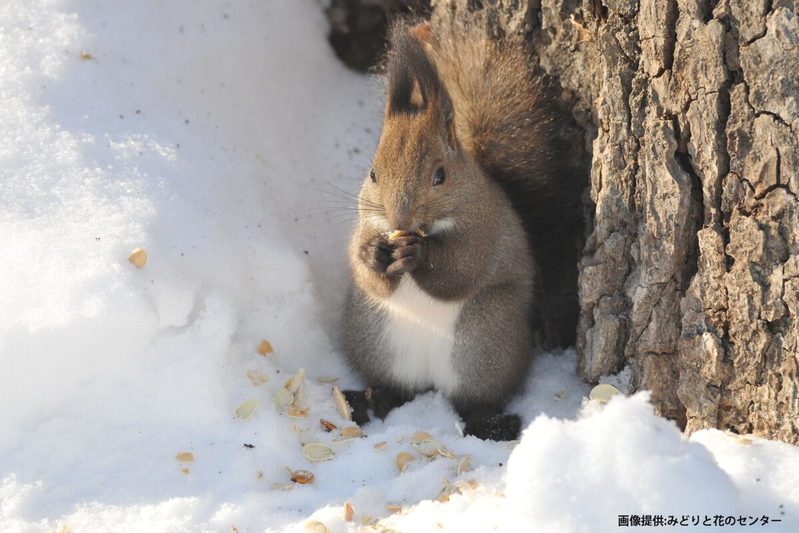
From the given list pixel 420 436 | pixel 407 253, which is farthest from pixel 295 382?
pixel 407 253

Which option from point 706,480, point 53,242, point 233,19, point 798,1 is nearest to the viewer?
point 706,480

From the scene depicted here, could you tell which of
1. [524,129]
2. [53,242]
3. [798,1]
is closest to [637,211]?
[524,129]

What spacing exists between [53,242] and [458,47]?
1.17 metres

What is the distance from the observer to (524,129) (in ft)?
7.79

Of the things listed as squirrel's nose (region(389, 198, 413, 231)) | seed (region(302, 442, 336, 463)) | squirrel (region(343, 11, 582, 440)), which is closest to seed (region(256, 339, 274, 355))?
squirrel (region(343, 11, 582, 440))

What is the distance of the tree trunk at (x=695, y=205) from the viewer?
5.83 feet

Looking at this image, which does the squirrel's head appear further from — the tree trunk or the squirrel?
the tree trunk

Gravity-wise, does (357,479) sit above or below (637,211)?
below

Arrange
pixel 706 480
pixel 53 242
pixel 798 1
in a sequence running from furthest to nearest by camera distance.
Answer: pixel 53 242
pixel 798 1
pixel 706 480

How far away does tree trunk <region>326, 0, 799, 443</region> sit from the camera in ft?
5.83

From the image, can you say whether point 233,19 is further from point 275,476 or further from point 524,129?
point 275,476

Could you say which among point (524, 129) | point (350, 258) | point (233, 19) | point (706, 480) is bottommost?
point (706, 480)

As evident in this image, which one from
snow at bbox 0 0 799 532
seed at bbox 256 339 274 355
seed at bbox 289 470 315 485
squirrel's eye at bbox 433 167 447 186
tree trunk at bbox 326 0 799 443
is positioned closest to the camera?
snow at bbox 0 0 799 532

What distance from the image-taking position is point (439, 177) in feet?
6.93
